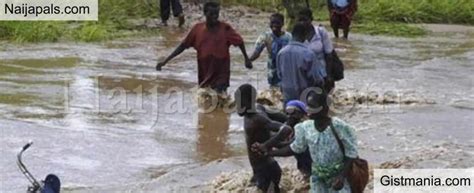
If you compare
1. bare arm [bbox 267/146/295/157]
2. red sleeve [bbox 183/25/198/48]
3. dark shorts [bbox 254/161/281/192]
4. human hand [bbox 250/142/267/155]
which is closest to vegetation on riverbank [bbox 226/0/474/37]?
red sleeve [bbox 183/25/198/48]

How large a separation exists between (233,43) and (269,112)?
3666 mm

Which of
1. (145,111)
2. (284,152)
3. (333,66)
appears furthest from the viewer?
(145,111)

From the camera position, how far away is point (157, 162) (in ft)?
30.1

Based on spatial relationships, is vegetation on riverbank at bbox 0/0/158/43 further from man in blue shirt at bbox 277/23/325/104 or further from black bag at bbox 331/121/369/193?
black bag at bbox 331/121/369/193

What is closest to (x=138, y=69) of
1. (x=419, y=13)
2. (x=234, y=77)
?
(x=234, y=77)

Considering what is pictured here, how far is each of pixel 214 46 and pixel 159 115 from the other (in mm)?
1014

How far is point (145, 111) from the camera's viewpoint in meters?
11.7

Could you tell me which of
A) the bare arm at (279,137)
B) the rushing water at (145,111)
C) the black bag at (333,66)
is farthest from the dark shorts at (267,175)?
the black bag at (333,66)

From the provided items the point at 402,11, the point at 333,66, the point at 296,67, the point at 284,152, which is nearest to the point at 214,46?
the point at 333,66

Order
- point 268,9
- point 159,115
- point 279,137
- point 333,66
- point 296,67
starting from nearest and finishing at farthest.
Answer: point 279,137, point 296,67, point 333,66, point 159,115, point 268,9

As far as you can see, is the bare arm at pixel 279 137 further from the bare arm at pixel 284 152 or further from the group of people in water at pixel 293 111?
the bare arm at pixel 284 152

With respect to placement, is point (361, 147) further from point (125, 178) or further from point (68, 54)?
point (68, 54)

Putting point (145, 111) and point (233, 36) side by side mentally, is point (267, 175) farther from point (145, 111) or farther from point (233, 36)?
point (145, 111)

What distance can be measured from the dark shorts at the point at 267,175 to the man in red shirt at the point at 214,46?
148 inches
